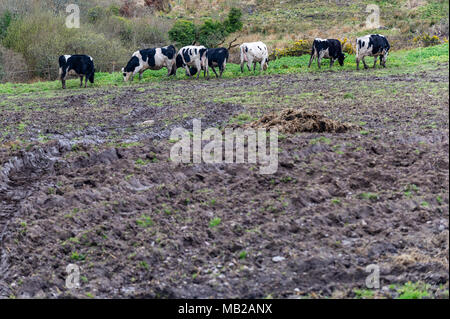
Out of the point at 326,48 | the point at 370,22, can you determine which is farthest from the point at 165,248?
the point at 370,22

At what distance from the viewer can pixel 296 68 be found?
26922mm

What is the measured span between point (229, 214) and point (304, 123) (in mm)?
4474

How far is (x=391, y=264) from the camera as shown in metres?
6.18

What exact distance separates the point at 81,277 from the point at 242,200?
260cm

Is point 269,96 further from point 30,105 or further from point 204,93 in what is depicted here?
point 30,105

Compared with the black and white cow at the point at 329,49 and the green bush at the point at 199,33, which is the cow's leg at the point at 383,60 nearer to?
the black and white cow at the point at 329,49

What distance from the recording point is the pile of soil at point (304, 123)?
459 inches

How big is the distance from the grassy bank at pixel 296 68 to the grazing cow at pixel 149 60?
1.67 feet

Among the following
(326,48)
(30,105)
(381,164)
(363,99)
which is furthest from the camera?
(326,48)

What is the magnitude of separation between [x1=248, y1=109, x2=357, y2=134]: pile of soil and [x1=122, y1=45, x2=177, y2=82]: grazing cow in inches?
619

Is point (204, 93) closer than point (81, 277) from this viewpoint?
No

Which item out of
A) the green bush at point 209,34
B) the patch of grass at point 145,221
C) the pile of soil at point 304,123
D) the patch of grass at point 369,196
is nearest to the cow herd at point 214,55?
the green bush at point 209,34

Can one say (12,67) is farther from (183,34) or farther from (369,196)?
(369,196)

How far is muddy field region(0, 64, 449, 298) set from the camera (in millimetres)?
6230
